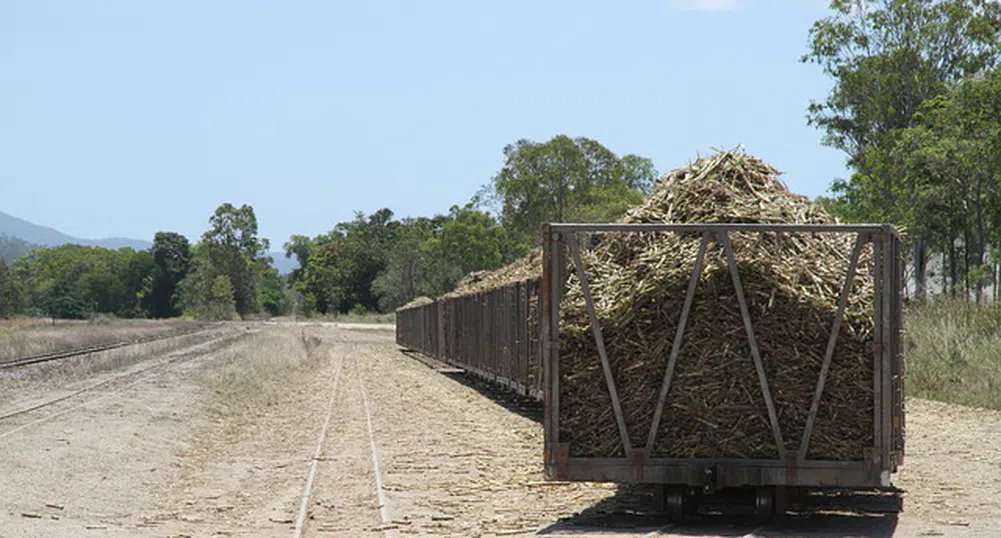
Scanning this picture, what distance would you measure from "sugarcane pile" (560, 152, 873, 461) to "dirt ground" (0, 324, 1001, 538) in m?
0.79

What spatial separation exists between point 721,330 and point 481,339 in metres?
18.7

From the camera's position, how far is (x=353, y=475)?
575 inches

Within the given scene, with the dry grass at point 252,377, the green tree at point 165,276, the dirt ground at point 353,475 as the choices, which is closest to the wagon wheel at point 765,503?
the dirt ground at point 353,475

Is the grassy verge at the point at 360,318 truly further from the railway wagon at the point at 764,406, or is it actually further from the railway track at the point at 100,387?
the railway wagon at the point at 764,406

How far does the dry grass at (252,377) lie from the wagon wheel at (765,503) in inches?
620

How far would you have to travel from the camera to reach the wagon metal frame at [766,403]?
33.3 ft

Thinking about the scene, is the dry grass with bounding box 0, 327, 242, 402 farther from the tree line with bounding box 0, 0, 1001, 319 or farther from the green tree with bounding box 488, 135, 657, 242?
the green tree with bounding box 488, 135, 657, 242

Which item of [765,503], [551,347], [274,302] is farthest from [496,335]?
[274,302]

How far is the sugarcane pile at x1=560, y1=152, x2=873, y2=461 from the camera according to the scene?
10.3 metres

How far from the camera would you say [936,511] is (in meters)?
11.6

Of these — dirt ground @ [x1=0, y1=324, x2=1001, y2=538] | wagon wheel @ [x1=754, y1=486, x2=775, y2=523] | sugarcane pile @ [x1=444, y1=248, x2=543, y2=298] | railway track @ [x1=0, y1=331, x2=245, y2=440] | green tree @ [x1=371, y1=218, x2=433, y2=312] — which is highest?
green tree @ [x1=371, y1=218, x2=433, y2=312]

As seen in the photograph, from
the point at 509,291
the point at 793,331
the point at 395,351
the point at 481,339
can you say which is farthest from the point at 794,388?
the point at 395,351

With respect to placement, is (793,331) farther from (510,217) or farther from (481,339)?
(510,217)

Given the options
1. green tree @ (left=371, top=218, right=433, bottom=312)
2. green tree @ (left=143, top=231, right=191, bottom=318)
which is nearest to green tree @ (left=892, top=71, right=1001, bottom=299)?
green tree @ (left=371, top=218, right=433, bottom=312)
